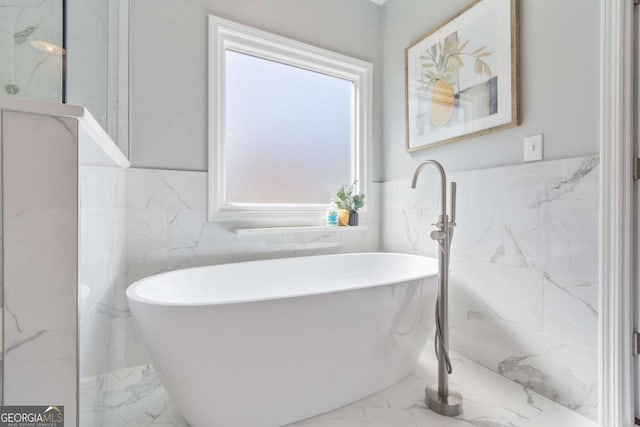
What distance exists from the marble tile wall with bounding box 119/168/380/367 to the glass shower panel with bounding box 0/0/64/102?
62 cm

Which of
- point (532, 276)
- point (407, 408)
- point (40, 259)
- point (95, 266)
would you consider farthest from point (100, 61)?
point (532, 276)

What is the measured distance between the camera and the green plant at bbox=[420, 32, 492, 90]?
5.57 feet

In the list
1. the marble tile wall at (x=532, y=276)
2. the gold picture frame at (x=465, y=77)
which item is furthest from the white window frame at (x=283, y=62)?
the marble tile wall at (x=532, y=276)

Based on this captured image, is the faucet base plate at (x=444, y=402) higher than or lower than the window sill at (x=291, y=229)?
lower

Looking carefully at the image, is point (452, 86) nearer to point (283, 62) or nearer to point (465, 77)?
point (465, 77)

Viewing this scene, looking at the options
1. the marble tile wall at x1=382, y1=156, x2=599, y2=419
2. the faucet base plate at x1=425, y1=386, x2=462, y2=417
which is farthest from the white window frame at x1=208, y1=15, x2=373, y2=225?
the faucet base plate at x1=425, y1=386, x2=462, y2=417

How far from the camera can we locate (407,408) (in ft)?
4.23

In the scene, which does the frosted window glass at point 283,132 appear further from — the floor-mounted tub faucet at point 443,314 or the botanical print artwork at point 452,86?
the floor-mounted tub faucet at point 443,314

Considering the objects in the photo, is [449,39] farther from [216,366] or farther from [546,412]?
[216,366]

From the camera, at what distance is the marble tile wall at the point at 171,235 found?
1652 mm

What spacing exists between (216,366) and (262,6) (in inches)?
85.3

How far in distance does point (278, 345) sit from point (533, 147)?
4.89 feet

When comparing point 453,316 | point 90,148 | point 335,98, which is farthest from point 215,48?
point 453,316

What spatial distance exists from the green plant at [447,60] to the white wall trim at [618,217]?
0.55 meters
